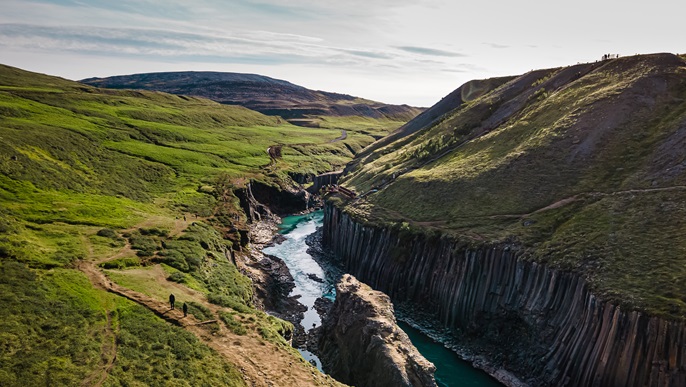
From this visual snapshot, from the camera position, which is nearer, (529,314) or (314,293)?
(529,314)

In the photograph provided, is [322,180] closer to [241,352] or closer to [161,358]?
[241,352]

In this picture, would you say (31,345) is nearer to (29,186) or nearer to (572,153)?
(29,186)

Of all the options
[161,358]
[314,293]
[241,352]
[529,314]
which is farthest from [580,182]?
[161,358]

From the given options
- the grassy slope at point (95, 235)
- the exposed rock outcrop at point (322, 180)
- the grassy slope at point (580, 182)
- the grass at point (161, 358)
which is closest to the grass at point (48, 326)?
the grassy slope at point (95, 235)

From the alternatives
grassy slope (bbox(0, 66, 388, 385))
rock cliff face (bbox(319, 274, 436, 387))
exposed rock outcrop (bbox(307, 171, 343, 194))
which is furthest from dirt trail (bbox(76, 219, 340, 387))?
exposed rock outcrop (bbox(307, 171, 343, 194))

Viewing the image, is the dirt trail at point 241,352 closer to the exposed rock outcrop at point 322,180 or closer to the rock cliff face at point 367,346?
the rock cliff face at point 367,346

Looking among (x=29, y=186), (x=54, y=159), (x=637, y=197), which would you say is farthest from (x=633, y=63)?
(x=54, y=159)
